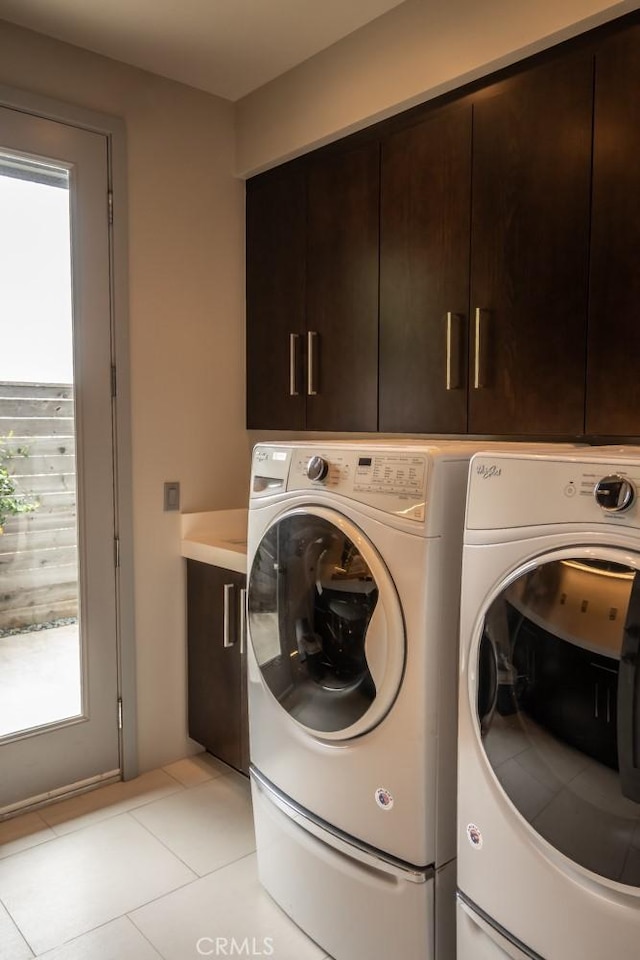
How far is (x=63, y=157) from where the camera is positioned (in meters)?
2.31

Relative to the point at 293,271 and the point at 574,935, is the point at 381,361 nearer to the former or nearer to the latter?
the point at 293,271

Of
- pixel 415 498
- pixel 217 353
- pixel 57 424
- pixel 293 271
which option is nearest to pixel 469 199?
pixel 293 271

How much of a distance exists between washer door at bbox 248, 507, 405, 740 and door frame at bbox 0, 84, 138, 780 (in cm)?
85

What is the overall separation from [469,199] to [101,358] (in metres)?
1.35

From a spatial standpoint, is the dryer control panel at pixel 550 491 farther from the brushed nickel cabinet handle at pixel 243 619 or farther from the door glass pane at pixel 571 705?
the brushed nickel cabinet handle at pixel 243 619

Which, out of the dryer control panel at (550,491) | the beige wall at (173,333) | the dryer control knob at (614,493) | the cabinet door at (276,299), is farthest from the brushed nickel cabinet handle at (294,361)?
the dryer control knob at (614,493)

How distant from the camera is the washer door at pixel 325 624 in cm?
149

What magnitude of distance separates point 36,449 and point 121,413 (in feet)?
1.05

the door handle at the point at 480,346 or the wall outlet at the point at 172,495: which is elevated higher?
the door handle at the point at 480,346

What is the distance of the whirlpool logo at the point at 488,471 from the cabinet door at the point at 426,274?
0.67m

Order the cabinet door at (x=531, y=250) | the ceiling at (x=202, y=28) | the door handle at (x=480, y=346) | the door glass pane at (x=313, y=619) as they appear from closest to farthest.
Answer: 1. the door glass pane at (x=313, y=619)
2. the cabinet door at (x=531, y=250)
3. the door handle at (x=480, y=346)
4. the ceiling at (x=202, y=28)

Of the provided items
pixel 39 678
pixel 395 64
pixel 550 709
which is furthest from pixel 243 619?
pixel 395 64

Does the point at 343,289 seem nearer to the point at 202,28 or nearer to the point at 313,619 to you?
the point at 202,28

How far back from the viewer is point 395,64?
2.07m
